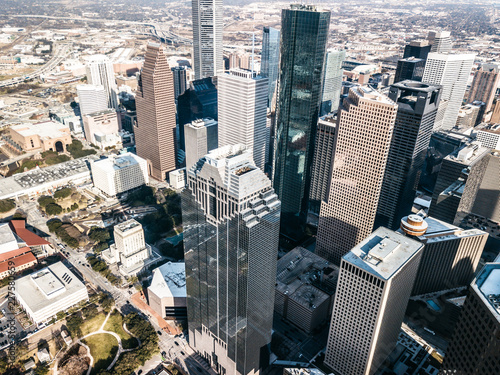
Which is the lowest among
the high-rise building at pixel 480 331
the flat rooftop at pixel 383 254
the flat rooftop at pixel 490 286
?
the flat rooftop at pixel 383 254

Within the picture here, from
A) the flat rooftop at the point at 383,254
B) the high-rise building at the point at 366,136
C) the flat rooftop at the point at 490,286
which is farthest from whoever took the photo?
the high-rise building at the point at 366,136

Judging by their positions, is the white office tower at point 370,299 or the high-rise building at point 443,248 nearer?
the white office tower at point 370,299

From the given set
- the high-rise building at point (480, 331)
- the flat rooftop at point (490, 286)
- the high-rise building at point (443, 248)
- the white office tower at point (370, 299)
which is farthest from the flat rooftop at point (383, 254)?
the flat rooftop at point (490, 286)

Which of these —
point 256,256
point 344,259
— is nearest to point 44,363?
point 256,256

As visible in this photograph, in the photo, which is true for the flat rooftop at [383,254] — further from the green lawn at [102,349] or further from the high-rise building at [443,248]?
the green lawn at [102,349]

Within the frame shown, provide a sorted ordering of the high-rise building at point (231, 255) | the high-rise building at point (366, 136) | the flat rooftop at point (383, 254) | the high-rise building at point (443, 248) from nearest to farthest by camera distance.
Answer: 1. the high-rise building at point (231, 255)
2. the flat rooftop at point (383, 254)
3. the high-rise building at point (366, 136)
4. the high-rise building at point (443, 248)

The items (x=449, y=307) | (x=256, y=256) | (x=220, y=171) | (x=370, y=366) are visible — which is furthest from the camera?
(x=449, y=307)

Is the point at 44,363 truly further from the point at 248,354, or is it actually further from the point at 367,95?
the point at 367,95

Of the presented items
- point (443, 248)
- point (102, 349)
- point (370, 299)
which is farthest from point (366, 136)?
point (102, 349)
